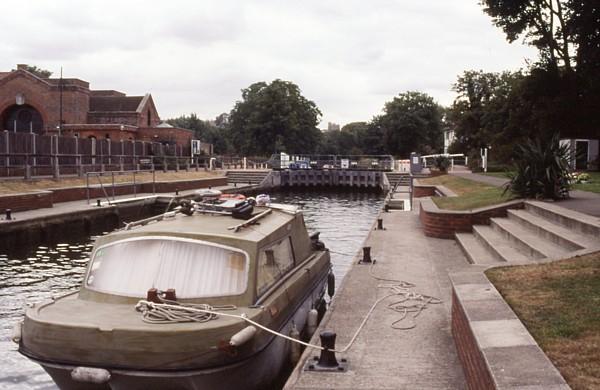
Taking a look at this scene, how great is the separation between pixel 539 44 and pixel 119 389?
41743mm

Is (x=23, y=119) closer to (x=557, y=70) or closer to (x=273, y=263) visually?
(x=557, y=70)

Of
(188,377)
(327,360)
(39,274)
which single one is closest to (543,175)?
(327,360)

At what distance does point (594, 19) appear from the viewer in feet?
106

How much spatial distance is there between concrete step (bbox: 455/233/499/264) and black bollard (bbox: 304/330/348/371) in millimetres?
4983

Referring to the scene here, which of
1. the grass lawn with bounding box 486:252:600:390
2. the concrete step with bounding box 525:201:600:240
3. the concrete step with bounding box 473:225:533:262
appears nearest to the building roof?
the concrete step with bounding box 473:225:533:262

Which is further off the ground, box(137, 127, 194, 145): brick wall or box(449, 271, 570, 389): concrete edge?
box(137, 127, 194, 145): brick wall

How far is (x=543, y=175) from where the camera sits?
52.7 feet

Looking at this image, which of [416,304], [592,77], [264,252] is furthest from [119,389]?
[592,77]

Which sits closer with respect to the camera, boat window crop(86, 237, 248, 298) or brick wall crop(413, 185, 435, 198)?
boat window crop(86, 237, 248, 298)

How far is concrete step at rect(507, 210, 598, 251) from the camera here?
9962 mm

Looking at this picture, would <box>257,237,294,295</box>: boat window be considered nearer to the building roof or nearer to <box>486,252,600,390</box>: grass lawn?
<box>486,252,600,390</box>: grass lawn

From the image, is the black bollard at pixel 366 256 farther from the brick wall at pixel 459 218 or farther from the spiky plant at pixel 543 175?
the spiky plant at pixel 543 175

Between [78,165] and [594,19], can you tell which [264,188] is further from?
[594,19]

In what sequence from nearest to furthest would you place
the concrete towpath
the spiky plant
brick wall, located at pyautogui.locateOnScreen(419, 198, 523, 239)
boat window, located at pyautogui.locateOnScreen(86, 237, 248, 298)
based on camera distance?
the concrete towpath, boat window, located at pyautogui.locateOnScreen(86, 237, 248, 298), brick wall, located at pyautogui.locateOnScreen(419, 198, 523, 239), the spiky plant
